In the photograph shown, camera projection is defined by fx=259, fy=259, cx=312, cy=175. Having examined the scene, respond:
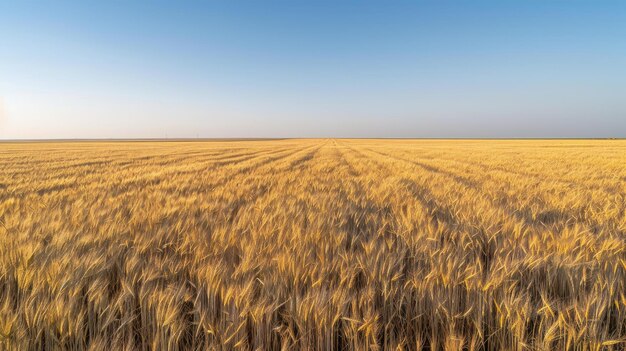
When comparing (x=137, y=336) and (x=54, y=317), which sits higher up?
(x=54, y=317)

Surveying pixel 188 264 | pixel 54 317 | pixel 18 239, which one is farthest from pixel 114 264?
pixel 18 239

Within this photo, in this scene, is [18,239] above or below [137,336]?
above

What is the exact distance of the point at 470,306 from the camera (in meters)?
1.58

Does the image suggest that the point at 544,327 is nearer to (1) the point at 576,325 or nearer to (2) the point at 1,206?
(1) the point at 576,325

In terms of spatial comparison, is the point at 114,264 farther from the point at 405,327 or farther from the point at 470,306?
the point at 470,306

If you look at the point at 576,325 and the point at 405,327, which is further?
the point at 405,327

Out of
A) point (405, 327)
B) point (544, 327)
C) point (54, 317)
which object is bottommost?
point (405, 327)

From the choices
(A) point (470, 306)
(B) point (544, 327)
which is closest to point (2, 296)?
(A) point (470, 306)

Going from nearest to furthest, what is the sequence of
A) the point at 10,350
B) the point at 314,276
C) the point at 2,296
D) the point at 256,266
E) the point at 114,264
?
the point at 10,350
the point at 2,296
the point at 314,276
the point at 256,266
the point at 114,264

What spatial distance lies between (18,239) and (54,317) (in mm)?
1696

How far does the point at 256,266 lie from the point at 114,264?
120 cm

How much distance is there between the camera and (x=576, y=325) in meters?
1.46

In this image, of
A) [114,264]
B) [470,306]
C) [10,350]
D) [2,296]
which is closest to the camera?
[10,350]

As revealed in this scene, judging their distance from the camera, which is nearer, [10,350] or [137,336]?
[10,350]
